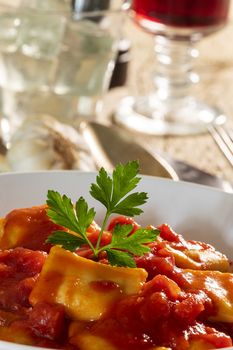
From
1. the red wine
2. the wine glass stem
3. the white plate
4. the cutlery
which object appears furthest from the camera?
the wine glass stem

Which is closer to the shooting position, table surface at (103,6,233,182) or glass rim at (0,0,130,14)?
glass rim at (0,0,130,14)

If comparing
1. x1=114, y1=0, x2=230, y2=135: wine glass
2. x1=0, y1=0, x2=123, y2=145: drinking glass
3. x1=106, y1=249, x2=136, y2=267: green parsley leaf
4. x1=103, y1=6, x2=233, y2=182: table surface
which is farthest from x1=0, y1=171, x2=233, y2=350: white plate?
x1=114, y1=0, x2=230, y2=135: wine glass

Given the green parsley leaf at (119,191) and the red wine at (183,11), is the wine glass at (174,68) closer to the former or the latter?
the red wine at (183,11)

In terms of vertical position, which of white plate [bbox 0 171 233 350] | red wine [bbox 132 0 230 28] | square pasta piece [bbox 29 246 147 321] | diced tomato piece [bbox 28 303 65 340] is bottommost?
red wine [bbox 132 0 230 28]

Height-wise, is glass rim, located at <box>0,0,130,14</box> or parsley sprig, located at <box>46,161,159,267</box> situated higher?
parsley sprig, located at <box>46,161,159,267</box>

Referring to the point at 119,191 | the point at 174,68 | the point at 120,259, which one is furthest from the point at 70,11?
the point at 120,259

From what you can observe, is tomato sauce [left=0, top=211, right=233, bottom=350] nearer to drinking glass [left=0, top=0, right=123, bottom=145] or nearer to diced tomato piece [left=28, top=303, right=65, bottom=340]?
diced tomato piece [left=28, top=303, right=65, bottom=340]

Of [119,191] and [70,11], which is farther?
[70,11]

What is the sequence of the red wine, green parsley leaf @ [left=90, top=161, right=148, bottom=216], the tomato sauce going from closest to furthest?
the tomato sauce
green parsley leaf @ [left=90, top=161, right=148, bottom=216]
the red wine

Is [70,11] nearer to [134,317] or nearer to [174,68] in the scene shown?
[174,68]
